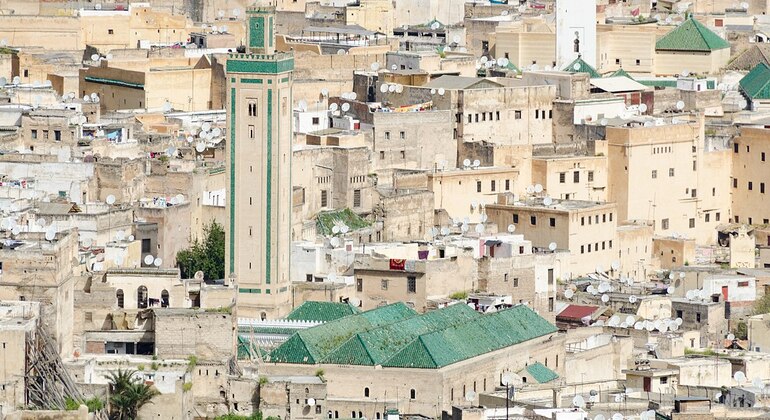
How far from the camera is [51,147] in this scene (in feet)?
266

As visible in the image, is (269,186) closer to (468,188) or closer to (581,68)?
(468,188)

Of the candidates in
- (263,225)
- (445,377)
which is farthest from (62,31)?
(445,377)

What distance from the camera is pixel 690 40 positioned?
333 ft

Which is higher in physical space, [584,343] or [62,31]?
[62,31]

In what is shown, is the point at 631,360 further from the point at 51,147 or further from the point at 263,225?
the point at 51,147

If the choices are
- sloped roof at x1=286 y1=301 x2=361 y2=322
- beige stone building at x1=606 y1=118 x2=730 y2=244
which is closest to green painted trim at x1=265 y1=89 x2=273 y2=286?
sloped roof at x1=286 y1=301 x2=361 y2=322

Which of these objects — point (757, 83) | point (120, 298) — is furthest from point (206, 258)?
point (757, 83)

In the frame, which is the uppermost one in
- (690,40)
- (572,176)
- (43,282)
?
(690,40)

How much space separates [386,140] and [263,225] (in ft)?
43.0

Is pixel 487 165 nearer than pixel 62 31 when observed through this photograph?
Yes

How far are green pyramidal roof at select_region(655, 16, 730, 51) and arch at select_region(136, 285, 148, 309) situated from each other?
3416cm

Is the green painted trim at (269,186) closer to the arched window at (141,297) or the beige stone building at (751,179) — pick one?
the arched window at (141,297)

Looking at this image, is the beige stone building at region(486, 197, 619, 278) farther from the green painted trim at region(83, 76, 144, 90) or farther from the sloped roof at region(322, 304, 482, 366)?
the green painted trim at region(83, 76, 144, 90)

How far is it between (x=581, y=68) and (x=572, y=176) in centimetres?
941
